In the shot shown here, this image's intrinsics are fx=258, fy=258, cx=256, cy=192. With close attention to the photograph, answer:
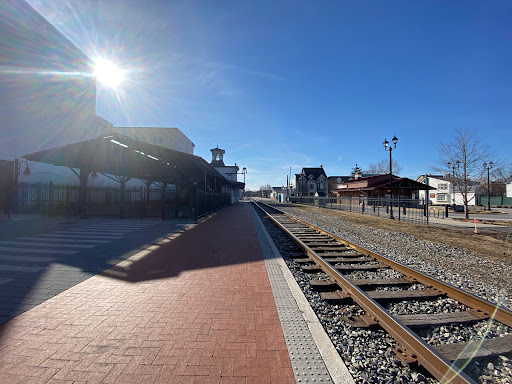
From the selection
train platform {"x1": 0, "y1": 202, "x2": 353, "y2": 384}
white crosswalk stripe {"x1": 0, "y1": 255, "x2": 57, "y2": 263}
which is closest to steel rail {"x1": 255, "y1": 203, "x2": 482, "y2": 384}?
train platform {"x1": 0, "y1": 202, "x2": 353, "y2": 384}

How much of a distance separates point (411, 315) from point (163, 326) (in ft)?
Answer: 11.5

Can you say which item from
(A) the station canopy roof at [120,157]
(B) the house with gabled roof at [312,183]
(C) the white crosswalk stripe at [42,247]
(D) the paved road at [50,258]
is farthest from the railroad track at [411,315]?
(B) the house with gabled roof at [312,183]

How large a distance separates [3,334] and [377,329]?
475cm

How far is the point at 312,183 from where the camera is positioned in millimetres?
84562

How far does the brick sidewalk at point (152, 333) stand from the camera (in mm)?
2568

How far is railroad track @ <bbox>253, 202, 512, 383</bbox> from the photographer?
2.68m

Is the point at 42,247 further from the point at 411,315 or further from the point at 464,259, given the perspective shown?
the point at 464,259

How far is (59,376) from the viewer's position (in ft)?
8.24

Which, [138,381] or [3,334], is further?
→ [3,334]

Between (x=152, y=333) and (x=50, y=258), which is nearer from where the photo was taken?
(x=152, y=333)

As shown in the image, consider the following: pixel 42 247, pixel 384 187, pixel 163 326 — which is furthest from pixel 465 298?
pixel 384 187

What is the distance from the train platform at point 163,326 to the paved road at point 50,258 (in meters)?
0.05

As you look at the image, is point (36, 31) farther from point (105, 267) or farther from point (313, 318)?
point (313, 318)

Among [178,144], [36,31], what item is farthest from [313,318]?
[178,144]
